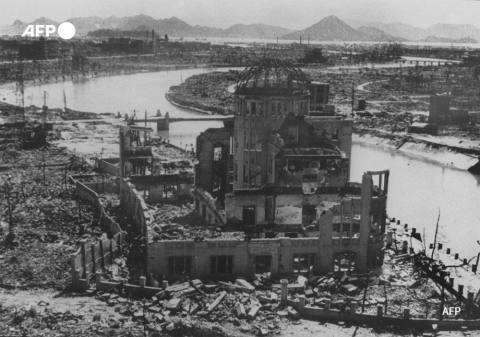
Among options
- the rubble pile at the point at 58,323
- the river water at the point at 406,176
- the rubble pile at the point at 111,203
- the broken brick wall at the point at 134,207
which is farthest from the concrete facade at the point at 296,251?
the rubble pile at the point at 111,203

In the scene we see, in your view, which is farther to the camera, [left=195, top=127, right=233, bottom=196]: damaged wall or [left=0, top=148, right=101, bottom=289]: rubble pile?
[left=195, top=127, right=233, bottom=196]: damaged wall

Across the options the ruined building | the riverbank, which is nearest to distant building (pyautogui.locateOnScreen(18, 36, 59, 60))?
the riverbank

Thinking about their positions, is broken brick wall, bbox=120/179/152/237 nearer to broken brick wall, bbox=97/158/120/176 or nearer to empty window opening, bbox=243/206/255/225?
empty window opening, bbox=243/206/255/225

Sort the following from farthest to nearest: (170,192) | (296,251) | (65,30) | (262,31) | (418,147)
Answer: (262,31) < (418,147) < (170,192) < (65,30) < (296,251)

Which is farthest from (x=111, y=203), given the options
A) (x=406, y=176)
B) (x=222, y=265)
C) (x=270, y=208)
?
(x=406, y=176)

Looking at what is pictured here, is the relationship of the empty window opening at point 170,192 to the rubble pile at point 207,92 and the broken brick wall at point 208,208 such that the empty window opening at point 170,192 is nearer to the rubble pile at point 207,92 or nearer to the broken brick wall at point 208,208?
the broken brick wall at point 208,208

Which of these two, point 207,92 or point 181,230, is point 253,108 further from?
point 207,92

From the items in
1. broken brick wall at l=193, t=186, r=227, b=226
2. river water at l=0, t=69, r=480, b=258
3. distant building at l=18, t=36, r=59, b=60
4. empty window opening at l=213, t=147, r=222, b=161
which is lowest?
river water at l=0, t=69, r=480, b=258
